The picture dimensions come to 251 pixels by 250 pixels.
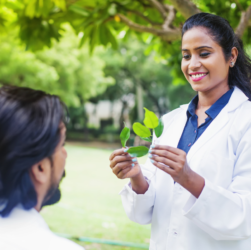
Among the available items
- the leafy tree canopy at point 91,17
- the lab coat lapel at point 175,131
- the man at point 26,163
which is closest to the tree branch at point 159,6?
the leafy tree canopy at point 91,17

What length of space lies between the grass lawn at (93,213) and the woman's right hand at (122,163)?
297 cm

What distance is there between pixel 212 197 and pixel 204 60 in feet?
2.12

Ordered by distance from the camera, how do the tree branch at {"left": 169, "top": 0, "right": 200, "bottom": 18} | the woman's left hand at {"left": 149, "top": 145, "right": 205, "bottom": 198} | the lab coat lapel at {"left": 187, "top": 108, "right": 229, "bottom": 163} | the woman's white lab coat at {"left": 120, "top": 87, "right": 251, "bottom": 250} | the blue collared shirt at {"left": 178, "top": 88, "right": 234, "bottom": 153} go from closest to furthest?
the woman's left hand at {"left": 149, "top": 145, "right": 205, "bottom": 198}, the woman's white lab coat at {"left": 120, "top": 87, "right": 251, "bottom": 250}, the lab coat lapel at {"left": 187, "top": 108, "right": 229, "bottom": 163}, the blue collared shirt at {"left": 178, "top": 88, "right": 234, "bottom": 153}, the tree branch at {"left": 169, "top": 0, "right": 200, "bottom": 18}

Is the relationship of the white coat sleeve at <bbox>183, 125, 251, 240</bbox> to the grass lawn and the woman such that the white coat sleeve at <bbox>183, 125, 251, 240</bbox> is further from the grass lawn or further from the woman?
the grass lawn

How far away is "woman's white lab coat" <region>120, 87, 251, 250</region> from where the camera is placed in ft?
4.19

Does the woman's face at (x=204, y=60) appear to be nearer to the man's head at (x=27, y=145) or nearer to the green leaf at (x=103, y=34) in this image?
the man's head at (x=27, y=145)

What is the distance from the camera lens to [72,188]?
8.19 meters

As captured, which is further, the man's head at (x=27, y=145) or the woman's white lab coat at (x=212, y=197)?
the woman's white lab coat at (x=212, y=197)

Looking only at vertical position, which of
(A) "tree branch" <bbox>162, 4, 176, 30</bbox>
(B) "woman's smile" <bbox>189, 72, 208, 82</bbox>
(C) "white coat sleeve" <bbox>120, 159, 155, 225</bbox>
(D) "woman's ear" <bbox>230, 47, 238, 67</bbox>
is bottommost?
(C) "white coat sleeve" <bbox>120, 159, 155, 225</bbox>

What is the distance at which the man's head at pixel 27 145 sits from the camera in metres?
0.93

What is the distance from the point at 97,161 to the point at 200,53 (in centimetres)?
1210

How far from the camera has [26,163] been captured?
3.13 feet

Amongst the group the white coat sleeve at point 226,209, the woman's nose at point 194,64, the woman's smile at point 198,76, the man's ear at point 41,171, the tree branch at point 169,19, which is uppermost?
the tree branch at point 169,19

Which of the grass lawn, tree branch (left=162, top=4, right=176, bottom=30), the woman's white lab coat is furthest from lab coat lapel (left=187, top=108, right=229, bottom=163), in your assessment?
the grass lawn
